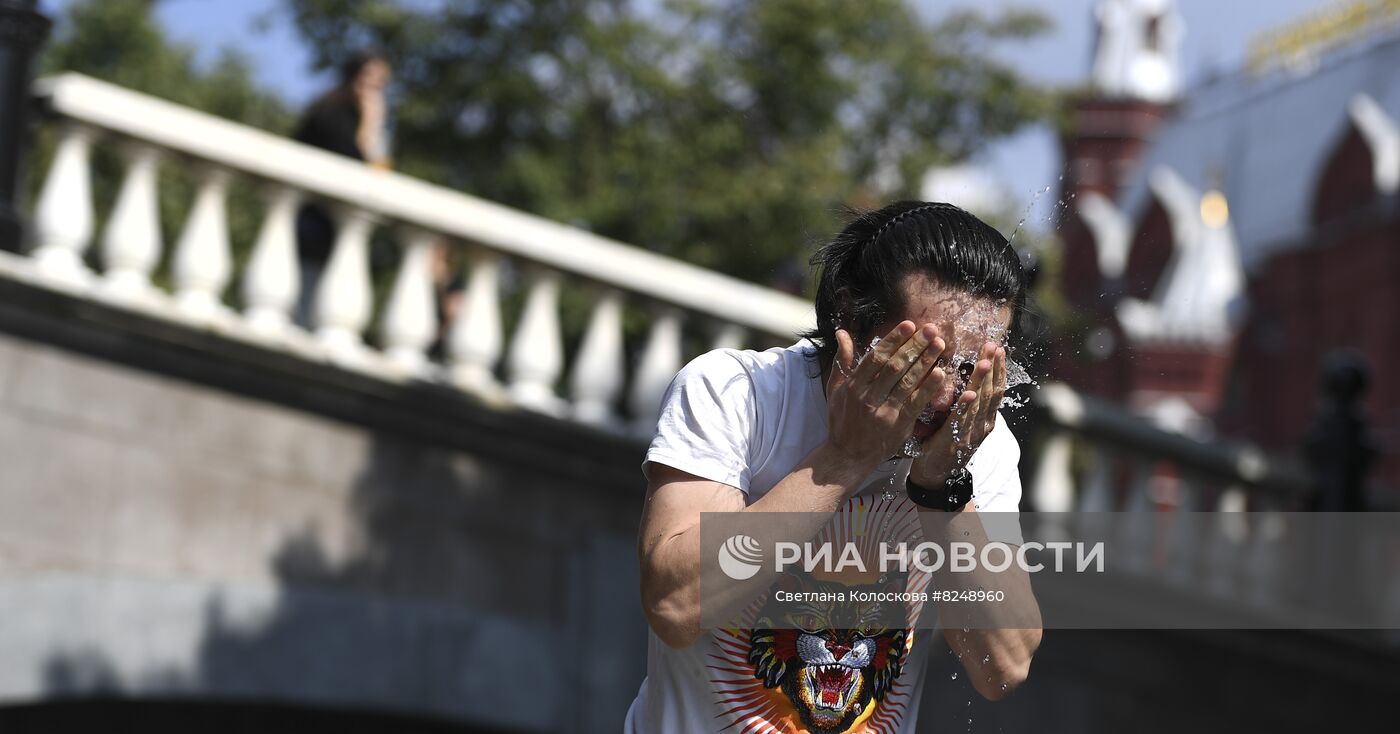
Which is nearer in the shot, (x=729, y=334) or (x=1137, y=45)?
(x=729, y=334)

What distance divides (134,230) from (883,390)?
5.79m

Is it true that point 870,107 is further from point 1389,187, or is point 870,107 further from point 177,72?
point 1389,187

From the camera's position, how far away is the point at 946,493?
240cm

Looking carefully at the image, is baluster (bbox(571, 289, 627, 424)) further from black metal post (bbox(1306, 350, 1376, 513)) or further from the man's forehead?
the man's forehead

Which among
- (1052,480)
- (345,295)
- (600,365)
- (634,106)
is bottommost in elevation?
(1052,480)

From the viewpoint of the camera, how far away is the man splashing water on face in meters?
2.31

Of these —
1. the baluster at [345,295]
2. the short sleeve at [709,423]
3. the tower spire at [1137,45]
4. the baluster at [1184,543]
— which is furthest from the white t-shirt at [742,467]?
the tower spire at [1137,45]

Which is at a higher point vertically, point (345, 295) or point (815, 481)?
point (345, 295)

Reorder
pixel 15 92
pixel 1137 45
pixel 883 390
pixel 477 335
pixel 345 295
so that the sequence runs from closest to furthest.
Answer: pixel 883 390 < pixel 15 92 < pixel 345 295 < pixel 477 335 < pixel 1137 45

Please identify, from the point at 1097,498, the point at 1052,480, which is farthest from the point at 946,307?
the point at 1097,498

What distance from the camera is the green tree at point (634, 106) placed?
44.0 ft

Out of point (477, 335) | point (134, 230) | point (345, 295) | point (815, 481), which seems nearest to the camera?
point (815, 481)

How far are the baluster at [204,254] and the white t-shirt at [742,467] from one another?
5232 millimetres

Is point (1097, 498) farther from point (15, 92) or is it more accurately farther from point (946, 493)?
point (946, 493)
